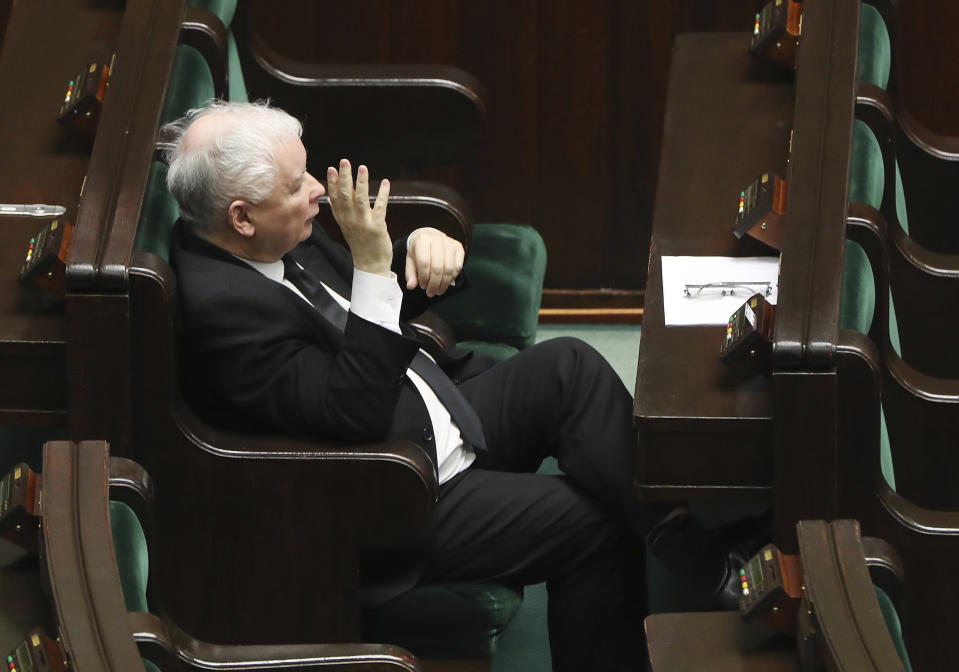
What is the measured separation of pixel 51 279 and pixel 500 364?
71 cm

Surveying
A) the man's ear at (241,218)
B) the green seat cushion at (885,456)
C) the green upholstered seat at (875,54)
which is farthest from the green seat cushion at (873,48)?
the man's ear at (241,218)

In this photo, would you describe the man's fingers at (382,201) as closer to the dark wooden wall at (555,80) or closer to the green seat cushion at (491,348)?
the green seat cushion at (491,348)

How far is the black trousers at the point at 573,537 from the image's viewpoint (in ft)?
7.93

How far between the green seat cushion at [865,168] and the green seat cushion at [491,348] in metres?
0.80

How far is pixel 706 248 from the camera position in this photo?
100 inches

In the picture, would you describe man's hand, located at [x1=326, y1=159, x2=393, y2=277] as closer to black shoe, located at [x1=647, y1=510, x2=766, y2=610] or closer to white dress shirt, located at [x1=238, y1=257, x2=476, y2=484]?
white dress shirt, located at [x1=238, y1=257, x2=476, y2=484]

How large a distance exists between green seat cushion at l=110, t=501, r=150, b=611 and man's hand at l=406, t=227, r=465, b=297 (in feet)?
2.56

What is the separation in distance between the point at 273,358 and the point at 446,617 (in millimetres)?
427

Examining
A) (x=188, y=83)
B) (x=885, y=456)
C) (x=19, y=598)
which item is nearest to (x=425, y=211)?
(x=188, y=83)

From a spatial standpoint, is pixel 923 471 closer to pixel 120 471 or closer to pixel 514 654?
pixel 514 654

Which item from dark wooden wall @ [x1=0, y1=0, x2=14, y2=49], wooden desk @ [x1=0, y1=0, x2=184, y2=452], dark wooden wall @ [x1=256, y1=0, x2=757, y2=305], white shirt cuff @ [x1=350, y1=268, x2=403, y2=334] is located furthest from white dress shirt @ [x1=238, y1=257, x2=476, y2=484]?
dark wooden wall @ [x1=0, y1=0, x2=14, y2=49]

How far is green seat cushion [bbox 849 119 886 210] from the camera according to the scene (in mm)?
2398

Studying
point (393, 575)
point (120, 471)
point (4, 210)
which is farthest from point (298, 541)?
point (4, 210)

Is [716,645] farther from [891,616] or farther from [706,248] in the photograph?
[706,248]
